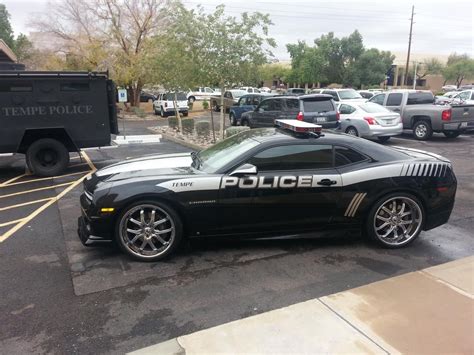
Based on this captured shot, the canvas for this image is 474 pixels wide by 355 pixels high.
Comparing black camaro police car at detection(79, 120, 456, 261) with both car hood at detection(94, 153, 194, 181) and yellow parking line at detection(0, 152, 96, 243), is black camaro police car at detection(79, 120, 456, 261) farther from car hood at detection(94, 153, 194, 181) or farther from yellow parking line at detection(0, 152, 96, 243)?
yellow parking line at detection(0, 152, 96, 243)

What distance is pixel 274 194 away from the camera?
4660 mm

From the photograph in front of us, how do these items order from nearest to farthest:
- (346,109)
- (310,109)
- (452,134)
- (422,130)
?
(310,109) → (346,109) → (422,130) → (452,134)

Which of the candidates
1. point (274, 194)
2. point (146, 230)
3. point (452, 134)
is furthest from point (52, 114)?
point (452, 134)

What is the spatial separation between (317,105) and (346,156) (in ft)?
26.5

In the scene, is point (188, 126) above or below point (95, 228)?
above

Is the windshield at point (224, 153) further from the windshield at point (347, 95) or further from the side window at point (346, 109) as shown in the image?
the windshield at point (347, 95)

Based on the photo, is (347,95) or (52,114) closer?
(52,114)

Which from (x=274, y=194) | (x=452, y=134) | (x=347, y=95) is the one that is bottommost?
(x=452, y=134)

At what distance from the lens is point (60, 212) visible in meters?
6.54

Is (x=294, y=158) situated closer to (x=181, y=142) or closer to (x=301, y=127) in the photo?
(x=301, y=127)

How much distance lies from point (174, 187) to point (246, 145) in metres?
1.07

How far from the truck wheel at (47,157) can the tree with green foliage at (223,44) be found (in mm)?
5375

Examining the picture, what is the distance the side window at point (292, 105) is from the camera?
41.9 feet

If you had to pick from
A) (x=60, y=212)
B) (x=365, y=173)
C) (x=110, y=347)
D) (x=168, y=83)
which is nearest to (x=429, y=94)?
(x=168, y=83)
